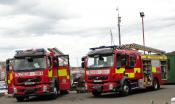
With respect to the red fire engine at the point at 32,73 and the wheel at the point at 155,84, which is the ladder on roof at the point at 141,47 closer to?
the wheel at the point at 155,84

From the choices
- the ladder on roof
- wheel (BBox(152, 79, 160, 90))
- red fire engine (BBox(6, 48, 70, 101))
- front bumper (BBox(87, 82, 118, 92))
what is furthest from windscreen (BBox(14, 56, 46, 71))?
wheel (BBox(152, 79, 160, 90))

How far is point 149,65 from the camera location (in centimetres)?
2898

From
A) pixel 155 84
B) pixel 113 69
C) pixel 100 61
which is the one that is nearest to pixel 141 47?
pixel 155 84

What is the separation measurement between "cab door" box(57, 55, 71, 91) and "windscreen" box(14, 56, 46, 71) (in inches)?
98.9

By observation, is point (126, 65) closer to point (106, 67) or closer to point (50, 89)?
point (106, 67)

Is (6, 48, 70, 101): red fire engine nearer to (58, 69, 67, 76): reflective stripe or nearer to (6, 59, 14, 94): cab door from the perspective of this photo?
(6, 59, 14, 94): cab door

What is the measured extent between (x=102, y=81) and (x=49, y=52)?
3.39 m

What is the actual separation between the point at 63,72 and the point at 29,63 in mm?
3920

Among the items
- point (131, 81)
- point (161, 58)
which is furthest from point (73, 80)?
point (131, 81)

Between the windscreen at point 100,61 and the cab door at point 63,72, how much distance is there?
109 inches

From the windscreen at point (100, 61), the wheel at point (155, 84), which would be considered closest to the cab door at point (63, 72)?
the windscreen at point (100, 61)

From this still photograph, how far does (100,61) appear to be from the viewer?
24609mm

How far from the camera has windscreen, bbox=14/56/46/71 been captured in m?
24.4

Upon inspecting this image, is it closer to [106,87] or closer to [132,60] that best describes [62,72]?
[132,60]
